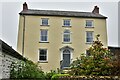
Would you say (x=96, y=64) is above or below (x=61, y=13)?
below

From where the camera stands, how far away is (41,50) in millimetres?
36250

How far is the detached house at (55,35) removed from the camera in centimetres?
3594

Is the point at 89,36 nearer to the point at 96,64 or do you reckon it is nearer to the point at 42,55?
the point at 42,55

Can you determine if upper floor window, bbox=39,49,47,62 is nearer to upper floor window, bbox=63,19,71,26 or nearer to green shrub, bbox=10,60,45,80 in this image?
upper floor window, bbox=63,19,71,26

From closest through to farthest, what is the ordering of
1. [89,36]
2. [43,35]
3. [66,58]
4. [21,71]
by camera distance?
[21,71] < [66,58] < [43,35] < [89,36]

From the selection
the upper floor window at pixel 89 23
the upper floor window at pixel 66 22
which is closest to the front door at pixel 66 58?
the upper floor window at pixel 66 22

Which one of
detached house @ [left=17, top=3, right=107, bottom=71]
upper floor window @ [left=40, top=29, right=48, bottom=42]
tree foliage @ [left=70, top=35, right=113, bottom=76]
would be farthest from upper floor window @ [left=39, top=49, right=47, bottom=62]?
tree foliage @ [left=70, top=35, right=113, bottom=76]

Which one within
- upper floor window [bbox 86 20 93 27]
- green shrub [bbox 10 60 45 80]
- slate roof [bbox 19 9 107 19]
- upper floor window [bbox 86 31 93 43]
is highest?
slate roof [bbox 19 9 107 19]

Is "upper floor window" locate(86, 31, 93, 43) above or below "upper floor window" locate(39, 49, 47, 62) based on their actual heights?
above

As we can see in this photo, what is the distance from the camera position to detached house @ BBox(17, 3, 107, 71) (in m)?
35.9

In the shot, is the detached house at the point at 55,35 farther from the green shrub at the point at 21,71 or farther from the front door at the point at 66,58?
the green shrub at the point at 21,71

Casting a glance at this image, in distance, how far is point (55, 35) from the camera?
3666 centimetres

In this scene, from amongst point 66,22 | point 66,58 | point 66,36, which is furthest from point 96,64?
point 66,22

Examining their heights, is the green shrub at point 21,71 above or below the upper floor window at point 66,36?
below
